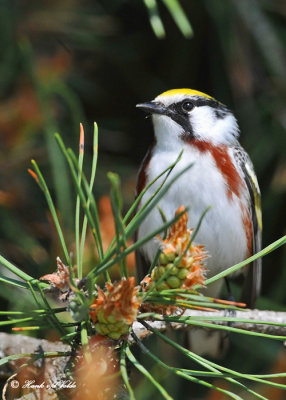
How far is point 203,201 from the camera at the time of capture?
2.56m

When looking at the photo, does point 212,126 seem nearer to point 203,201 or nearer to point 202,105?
point 202,105

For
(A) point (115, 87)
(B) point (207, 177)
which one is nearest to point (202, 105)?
(B) point (207, 177)

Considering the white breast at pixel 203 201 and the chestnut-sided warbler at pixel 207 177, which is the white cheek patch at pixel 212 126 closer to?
the chestnut-sided warbler at pixel 207 177

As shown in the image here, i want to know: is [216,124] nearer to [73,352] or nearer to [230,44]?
[230,44]

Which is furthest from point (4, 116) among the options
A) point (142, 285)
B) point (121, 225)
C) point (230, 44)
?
point (121, 225)

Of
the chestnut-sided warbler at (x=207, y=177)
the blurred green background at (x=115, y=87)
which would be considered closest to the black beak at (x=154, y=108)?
the chestnut-sided warbler at (x=207, y=177)

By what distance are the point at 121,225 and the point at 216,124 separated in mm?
1947

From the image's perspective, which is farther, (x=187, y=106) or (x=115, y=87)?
(x=115, y=87)

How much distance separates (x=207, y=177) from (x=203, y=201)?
109mm

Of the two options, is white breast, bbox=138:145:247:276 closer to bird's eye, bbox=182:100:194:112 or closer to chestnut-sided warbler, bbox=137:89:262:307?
chestnut-sided warbler, bbox=137:89:262:307

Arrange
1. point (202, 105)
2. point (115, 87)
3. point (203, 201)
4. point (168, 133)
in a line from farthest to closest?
1. point (115, 87)
2. point (202, 105)
3. point (168, 133)
4. point (203, 201)

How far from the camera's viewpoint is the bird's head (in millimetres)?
2670

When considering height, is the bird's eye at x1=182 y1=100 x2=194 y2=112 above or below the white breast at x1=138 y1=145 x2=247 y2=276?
above

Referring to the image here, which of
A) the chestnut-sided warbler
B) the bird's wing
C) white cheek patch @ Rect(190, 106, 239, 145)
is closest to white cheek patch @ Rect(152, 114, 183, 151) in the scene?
the chestnut-sided warbler
